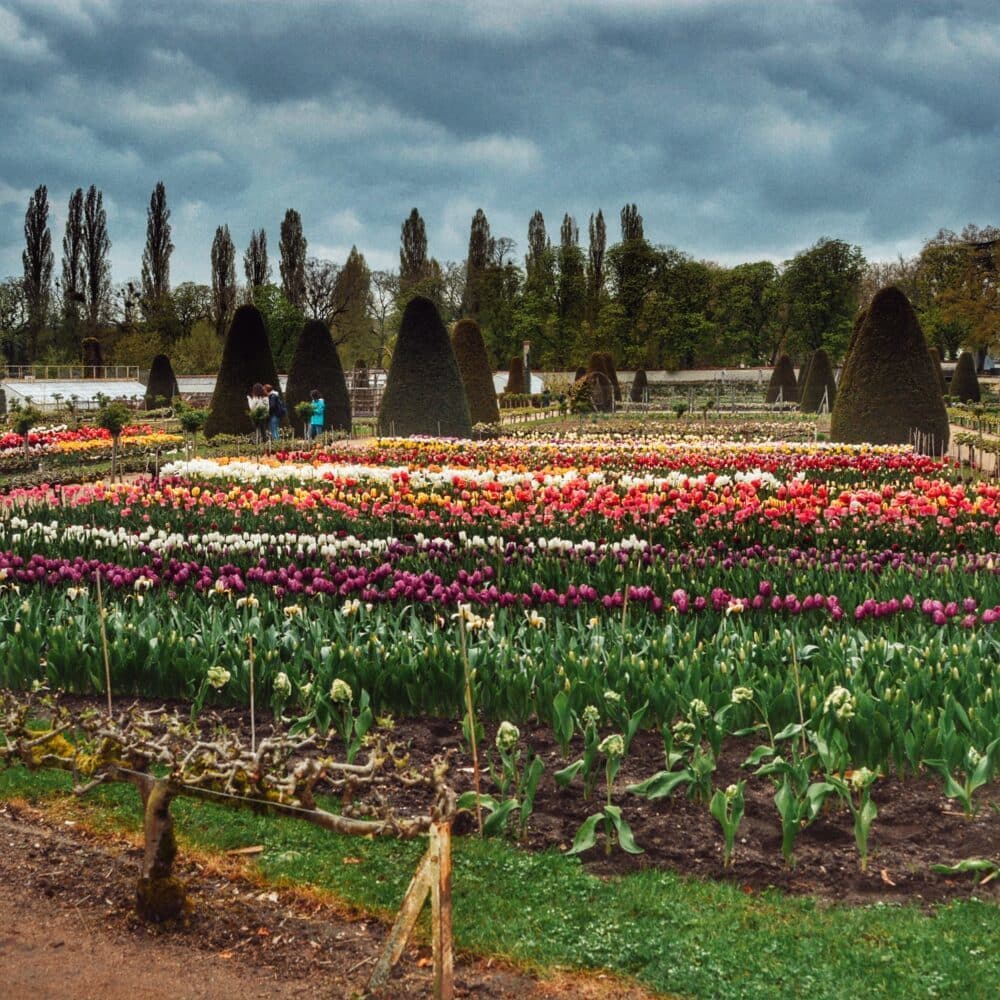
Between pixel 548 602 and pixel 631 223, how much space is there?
64908mm

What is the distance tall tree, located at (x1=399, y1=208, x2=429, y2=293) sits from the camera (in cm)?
6725

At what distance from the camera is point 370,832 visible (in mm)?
3033

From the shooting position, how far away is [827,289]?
61.6m

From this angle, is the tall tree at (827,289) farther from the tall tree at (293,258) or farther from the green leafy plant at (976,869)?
the green leafy plant at (976,869)

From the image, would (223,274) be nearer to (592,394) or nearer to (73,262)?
(73,262)

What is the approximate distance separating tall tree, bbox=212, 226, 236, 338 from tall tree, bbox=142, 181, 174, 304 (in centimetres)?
263

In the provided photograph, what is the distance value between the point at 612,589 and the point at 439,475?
22.8 feet

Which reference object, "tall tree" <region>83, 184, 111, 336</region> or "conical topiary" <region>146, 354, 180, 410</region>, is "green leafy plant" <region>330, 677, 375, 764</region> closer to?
"conical topiary" <region>146, 354, 180, 410</region>

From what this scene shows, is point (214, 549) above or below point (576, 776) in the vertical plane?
above

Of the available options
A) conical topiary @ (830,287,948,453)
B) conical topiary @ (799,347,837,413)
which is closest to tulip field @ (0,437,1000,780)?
conical topiary @ (830,287,948,453)

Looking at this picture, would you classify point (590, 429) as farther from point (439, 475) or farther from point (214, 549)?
point (214, 549)

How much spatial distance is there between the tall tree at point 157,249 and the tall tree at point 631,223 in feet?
89.8

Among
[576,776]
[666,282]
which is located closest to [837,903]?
[576,776]

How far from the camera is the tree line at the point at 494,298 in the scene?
6162 centimetres
